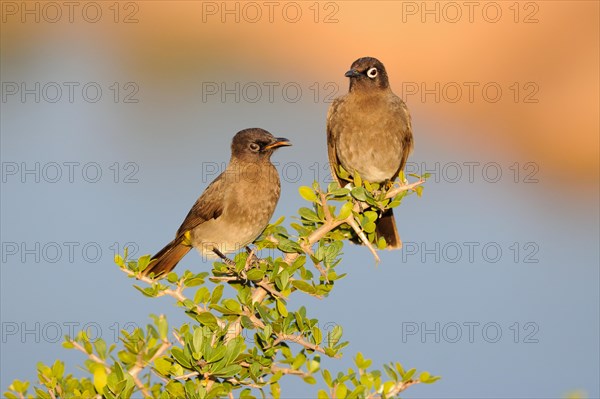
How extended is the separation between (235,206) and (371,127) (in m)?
1.37

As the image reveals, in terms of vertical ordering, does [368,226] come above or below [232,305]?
above

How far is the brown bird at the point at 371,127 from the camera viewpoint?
641 cm

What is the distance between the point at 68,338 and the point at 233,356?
1.01m

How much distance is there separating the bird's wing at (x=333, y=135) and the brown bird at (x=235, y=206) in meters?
0.64

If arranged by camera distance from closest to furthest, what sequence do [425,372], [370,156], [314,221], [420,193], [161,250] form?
1. [425,372]
2. [314,221]
3. [420,193]
4. [161,250]
5. [370,156]

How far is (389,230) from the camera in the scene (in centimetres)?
663

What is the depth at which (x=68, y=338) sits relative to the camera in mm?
4117

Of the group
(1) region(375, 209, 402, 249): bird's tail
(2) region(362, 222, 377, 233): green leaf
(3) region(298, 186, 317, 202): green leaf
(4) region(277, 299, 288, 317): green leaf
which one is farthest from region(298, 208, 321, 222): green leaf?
(1) region(375, 209, 402, 249): bird's tail

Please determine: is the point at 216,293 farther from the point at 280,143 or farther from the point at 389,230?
the point at 389,230

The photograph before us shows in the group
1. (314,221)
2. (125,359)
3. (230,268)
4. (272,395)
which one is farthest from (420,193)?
(125,359)

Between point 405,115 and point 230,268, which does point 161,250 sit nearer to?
point 230,268

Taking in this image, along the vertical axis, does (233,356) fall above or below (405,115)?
below

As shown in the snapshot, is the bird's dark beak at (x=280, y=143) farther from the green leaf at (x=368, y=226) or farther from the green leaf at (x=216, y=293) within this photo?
the green leaf at (x=216, y=293)

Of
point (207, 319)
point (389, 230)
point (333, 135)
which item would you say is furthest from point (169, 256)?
point (207, 319)
